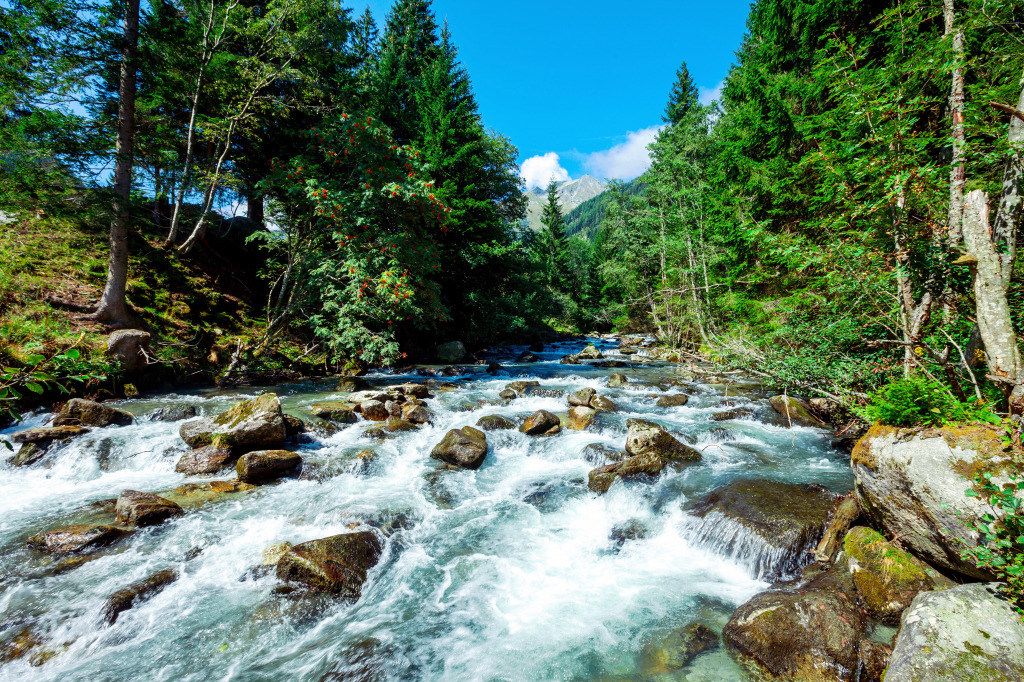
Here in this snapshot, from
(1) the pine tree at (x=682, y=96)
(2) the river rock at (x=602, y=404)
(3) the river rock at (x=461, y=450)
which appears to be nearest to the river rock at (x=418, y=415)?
(3) the river rock at (x=461, y=450)

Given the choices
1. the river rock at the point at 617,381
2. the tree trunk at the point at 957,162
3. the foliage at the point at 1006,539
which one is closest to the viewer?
the foliage at the point at 1006,539

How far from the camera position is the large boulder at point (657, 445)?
787 centimetres

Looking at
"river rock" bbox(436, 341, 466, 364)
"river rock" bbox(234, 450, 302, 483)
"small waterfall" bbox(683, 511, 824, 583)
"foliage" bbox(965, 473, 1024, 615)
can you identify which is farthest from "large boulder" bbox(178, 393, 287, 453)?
"river rock" bbox(436, 341, 466, 364)

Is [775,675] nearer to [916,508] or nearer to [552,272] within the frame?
[916,508]

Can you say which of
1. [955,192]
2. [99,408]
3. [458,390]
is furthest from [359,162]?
[955,192]

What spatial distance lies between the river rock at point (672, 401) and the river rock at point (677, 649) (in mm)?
8037

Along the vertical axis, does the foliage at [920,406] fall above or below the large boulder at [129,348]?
below

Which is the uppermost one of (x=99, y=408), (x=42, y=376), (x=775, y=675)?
(x=42, y=376)

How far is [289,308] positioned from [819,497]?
15107 millimetres

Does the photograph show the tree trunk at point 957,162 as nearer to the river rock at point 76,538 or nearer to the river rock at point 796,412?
the river rock at point 796,412

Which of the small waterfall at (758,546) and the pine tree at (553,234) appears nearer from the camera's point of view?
the small waterfall at (758,546)

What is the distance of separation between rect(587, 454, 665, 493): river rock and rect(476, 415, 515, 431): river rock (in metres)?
2.91

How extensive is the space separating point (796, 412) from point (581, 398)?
5.55 metres

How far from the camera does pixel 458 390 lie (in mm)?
13352
